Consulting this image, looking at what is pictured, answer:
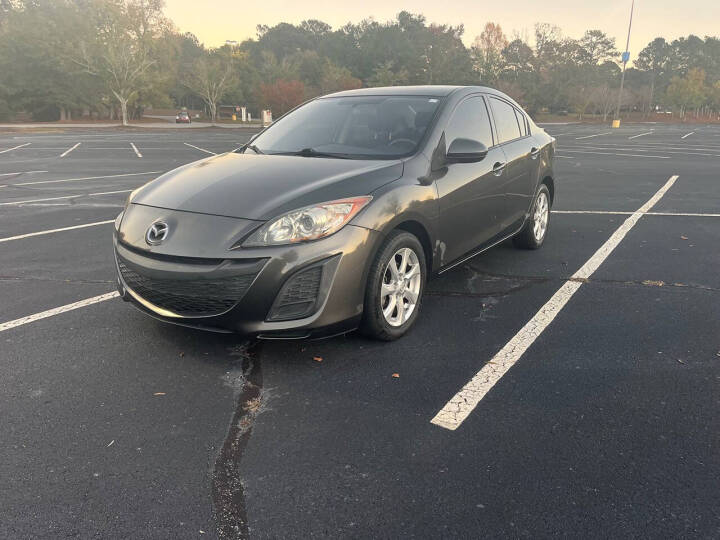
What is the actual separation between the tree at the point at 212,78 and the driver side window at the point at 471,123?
59.6m

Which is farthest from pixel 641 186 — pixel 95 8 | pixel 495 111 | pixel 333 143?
pixel 95 8

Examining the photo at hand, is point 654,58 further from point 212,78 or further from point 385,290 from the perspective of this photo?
point 385,290

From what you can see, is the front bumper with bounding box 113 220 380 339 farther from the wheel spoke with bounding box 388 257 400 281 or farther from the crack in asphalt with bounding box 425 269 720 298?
the crack in asphalt with bounding box 425 269 720 298

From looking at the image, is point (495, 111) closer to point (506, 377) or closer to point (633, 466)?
point (506, 377)

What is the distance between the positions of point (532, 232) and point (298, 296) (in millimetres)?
3511

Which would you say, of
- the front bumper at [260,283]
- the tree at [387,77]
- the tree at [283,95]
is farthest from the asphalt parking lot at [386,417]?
the tree at [387,77]

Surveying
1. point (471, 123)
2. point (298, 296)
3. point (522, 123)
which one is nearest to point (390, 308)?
point (298, 296)

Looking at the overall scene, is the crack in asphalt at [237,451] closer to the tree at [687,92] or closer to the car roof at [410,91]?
the car roof at [410,91]

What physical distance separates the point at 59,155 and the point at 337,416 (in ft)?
61.1

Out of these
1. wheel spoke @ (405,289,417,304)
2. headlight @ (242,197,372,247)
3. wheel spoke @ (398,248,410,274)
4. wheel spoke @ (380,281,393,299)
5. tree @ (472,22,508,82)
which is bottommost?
wheel spoke @ (405,289,417,304)

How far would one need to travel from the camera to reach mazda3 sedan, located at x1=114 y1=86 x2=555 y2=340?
10.7 ft

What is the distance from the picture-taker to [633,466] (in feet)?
8.30

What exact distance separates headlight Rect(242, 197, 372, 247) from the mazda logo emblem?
549 millimetres

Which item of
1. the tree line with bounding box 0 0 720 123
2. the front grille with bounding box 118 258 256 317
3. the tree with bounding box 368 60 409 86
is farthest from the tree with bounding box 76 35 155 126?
the front grille with bounding box 118 258 256 317
